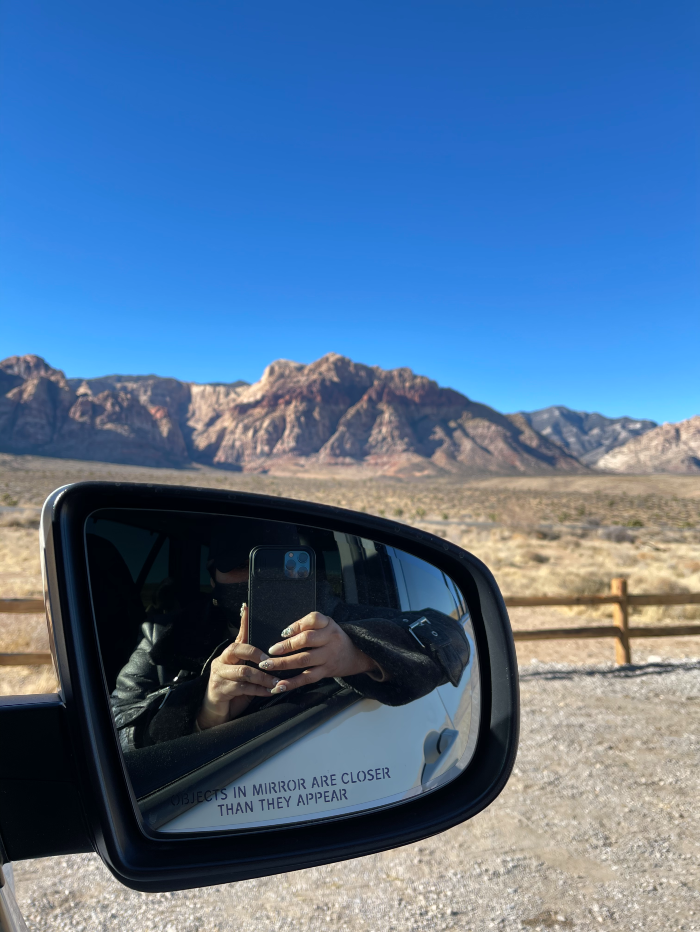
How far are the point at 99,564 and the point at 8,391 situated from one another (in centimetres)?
14593

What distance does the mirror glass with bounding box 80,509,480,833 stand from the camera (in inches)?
45.6

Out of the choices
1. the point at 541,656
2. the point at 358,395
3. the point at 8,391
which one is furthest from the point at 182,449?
the point at 541,656

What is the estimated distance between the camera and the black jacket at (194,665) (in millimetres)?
1174

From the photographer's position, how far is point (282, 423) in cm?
15712

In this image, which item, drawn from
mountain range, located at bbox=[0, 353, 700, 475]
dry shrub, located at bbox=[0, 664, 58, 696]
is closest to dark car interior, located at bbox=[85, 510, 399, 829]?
dry shrub, located at bbox=[0, 664, 58, 696]

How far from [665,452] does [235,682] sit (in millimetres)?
210017

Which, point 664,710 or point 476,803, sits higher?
point 476,803

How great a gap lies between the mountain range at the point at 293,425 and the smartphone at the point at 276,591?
12006cm

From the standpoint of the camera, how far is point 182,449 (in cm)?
14825

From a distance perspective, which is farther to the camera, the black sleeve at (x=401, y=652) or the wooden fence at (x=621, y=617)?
the wooden fence at (x=621, y=617)

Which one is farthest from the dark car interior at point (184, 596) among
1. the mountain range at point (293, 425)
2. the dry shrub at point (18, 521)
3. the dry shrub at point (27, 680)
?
the mountain range at point (293, 425)

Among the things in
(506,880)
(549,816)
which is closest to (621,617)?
(549,816)

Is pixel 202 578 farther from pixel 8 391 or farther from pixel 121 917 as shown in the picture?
pixel 8 391

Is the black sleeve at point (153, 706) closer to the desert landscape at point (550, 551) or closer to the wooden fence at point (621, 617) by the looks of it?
the desert landscape at point (550, 551)
